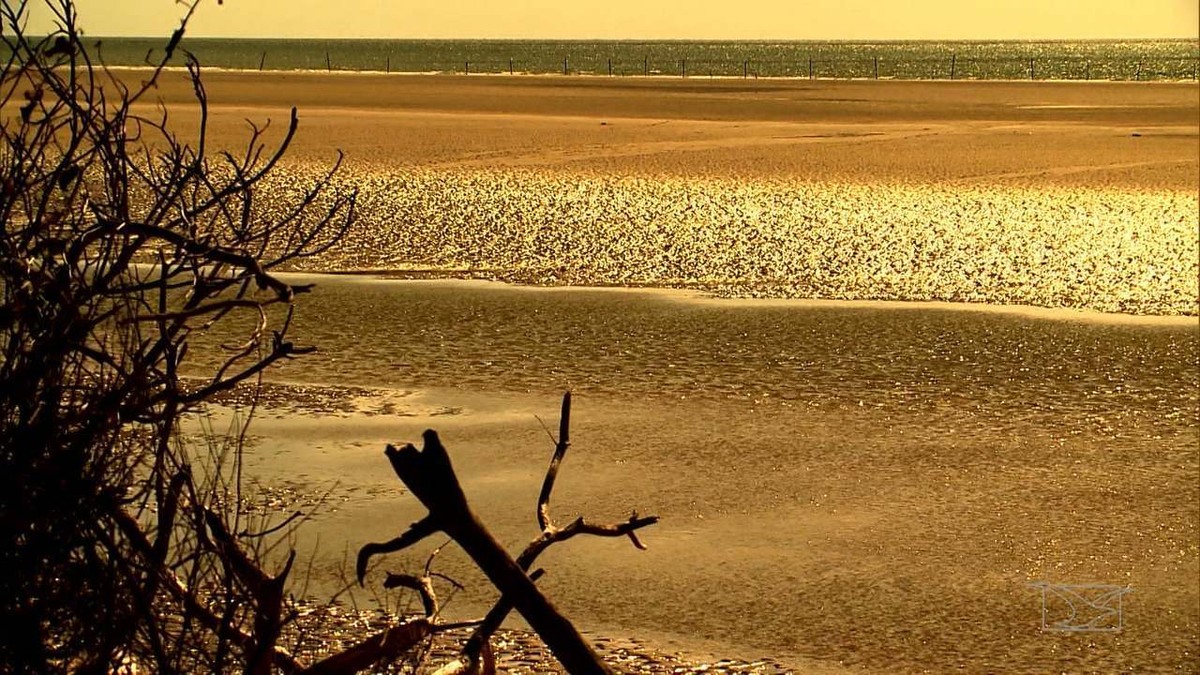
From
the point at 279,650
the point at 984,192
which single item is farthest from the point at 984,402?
the point at 984,192

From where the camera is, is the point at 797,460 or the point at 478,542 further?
Answer: the point at 797,460

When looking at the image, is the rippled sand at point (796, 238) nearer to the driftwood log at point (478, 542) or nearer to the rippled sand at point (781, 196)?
the rippled sand at point (781, 196)

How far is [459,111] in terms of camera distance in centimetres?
3862

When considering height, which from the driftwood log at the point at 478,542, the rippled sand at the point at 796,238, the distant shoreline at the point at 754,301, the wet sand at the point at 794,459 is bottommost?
the rippled sand at the point at 796,238

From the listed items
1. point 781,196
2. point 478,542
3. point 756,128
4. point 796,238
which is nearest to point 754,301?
point 796,238

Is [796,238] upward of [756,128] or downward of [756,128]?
upward

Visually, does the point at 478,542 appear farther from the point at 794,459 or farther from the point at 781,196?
the point at 781,196

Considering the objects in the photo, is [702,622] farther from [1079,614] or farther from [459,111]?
[459,111]

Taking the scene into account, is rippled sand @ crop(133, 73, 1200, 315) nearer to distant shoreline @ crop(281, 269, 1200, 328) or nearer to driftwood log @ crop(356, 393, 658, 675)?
distant shoreline @ crop(281, 269, 1200, 328)

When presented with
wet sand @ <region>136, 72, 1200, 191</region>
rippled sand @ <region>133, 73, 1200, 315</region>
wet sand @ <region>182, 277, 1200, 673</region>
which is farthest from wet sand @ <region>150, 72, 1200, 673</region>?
wet sand @ <region>136, 72, 1200, 191</region>

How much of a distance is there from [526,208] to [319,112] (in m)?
20.0

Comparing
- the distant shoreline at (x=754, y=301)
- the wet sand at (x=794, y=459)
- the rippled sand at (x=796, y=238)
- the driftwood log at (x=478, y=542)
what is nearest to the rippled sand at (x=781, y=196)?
the rippled sand at (x=796, y=238)

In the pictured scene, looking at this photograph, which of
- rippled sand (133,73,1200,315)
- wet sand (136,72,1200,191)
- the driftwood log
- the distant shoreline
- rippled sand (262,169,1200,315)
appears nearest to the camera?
the driftwood log

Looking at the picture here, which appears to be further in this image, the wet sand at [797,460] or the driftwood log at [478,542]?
the wet sand at [797,460]
